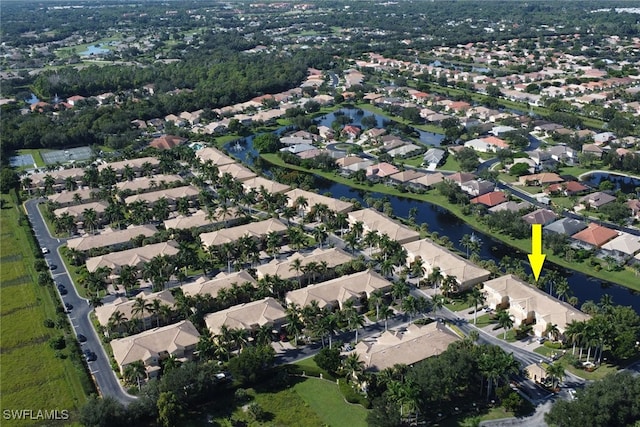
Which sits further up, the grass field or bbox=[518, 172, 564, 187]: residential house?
the grass field

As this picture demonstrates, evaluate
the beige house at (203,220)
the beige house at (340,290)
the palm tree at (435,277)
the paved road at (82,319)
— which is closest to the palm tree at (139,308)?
the paved road at (82,319)

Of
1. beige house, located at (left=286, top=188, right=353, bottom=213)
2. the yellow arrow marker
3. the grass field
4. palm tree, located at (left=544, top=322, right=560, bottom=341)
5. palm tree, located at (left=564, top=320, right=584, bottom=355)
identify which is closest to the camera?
the grass field

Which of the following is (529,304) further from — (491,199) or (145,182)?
(145,182)

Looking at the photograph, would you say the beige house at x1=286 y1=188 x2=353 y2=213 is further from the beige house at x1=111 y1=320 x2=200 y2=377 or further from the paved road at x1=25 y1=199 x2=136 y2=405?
the beige house at x1=111 y1=320 x2=200 y2=377

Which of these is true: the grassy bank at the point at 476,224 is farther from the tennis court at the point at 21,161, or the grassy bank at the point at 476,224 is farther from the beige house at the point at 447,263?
the tennis court at the point at 21,161

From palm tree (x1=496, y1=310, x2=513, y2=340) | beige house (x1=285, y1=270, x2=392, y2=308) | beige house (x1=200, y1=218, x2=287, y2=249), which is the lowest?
beige house (x1=200, y1=218, x2=287, y2=249)

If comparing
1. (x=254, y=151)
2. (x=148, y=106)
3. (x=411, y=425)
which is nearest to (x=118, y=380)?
(x=411, y=425)

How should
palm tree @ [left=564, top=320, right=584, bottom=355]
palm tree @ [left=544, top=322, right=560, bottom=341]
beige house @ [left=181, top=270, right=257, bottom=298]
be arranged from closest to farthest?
palm tree @ [left=564, top=320, right=584, bottom=355], palm tree @ [left=544, top=322, right=560, bottom=341], beige house @ [left=181, top=270, right=257, bottom=298]

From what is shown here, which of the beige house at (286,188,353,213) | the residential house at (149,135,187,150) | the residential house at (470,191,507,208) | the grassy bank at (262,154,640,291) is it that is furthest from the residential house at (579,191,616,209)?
the residential house at (149,135,187,150)
